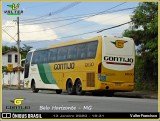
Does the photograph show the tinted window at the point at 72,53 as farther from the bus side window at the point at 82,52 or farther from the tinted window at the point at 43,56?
the tinted window at the point at 43,56

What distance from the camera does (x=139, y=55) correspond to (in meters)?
26.0

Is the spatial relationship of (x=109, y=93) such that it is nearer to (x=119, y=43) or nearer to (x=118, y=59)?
(x=118, y=59)

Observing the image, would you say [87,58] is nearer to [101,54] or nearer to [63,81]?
[101,54]

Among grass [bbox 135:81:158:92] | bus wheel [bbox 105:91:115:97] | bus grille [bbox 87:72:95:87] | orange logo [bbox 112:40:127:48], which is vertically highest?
orange logo [bbox 112:40:127:48]

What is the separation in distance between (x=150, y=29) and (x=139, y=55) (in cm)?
242

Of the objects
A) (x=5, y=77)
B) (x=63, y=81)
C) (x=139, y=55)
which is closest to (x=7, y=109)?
(x=63, y=81)

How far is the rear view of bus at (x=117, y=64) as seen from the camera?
2128 cm

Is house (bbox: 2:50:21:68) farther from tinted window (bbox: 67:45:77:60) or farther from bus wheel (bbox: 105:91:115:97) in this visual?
tinted window (bbox: 67:45:77:60)

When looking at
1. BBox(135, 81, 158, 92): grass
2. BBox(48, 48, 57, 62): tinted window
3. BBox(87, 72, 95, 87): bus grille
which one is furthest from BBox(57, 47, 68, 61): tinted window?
BBox(135, 81, 158, 92): grass

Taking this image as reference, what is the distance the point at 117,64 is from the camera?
2148 centimetres

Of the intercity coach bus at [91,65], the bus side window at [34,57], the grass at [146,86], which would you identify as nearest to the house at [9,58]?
the bus side window at [34,57]

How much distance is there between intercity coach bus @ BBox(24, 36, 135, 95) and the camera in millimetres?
21453

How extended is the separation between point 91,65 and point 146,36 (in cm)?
477

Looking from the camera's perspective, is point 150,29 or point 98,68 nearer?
point 98,68
